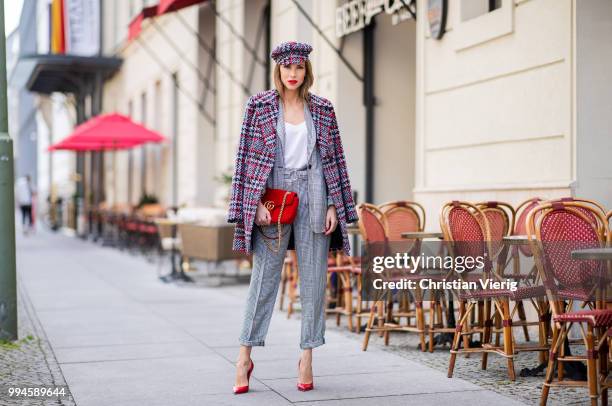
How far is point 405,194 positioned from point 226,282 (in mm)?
2657

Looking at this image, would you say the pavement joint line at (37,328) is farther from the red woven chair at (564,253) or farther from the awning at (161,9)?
the awning at (161,9)

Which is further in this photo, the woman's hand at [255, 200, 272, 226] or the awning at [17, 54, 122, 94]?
the awning at [17, 54, 122, 94]

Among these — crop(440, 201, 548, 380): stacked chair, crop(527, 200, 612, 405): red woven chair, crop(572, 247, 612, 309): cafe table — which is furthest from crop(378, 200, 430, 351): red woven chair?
crop(572, 247, 612, 309): cafe table

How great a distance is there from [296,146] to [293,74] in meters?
0.40

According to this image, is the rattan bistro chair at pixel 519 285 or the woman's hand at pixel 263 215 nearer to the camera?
the woman's hand at pixel 263 215

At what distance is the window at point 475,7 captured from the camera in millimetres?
9352

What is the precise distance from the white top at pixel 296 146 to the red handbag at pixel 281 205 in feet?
0.60

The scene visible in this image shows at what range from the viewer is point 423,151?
10125 mm

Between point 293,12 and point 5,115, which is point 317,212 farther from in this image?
point 293,12

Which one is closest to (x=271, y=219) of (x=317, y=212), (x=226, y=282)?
(x=317, y=212)

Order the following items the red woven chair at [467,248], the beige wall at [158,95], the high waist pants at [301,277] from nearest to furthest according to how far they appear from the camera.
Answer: the high waist pants at [301,277]
the red woven chair at [467,248]
the beige wall at [158,95]

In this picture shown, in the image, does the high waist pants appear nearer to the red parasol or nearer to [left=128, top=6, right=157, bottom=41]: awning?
[left=128, top=6, right=157, bottom=41]: awning

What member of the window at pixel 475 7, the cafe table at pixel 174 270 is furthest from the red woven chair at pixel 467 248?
the cafe table at pixel 174 270

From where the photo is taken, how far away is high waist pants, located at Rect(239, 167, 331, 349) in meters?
5.52
